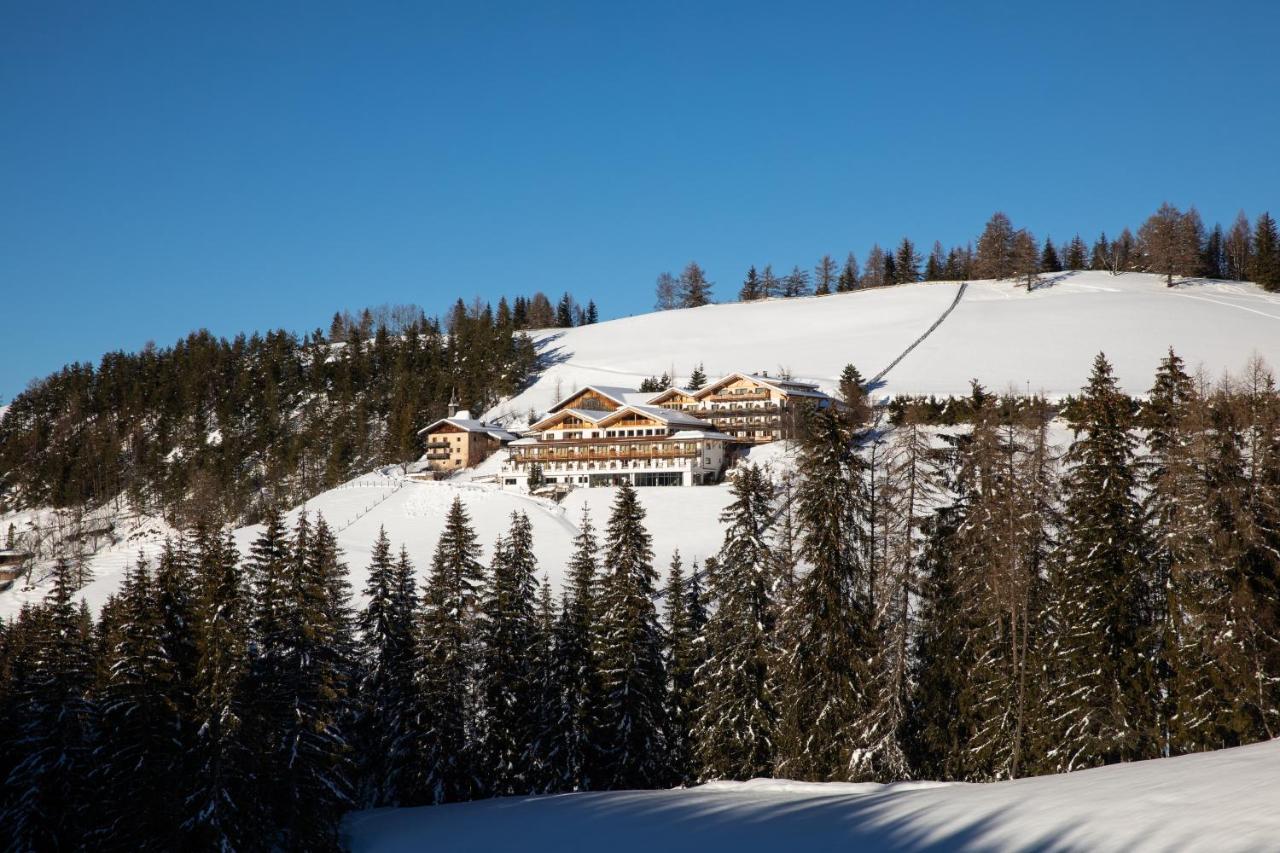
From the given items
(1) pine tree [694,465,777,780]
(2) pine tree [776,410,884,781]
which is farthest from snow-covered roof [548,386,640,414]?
(2) pine tree [776,410,884,781]

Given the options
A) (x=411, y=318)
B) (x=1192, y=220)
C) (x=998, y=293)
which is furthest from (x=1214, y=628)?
(x=411, y=318)

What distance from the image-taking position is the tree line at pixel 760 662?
2344 centimetres

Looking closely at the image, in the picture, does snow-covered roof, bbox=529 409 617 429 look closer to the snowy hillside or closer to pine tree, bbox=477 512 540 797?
the snowy hillside

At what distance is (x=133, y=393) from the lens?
→ 12688 centimetres

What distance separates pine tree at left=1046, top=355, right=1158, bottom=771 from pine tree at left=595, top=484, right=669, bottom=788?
1368 centimetres

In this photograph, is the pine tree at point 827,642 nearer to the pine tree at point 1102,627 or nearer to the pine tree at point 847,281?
the pine tree at point 1102,627

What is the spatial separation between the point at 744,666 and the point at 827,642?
13.8 ft

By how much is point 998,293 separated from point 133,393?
118818 millimetres

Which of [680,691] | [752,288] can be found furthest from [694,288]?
[680,691]

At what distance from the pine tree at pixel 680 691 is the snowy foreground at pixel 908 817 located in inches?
389

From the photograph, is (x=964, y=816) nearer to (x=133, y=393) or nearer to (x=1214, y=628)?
(x=1214, y=628)

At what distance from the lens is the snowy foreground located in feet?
42.9

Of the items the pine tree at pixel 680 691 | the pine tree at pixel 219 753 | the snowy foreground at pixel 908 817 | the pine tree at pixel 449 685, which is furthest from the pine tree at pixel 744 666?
the pine tree at pixel 219 753

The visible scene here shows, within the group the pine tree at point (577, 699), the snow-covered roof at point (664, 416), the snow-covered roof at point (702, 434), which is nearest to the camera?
the pine tree at point (577, 699)
